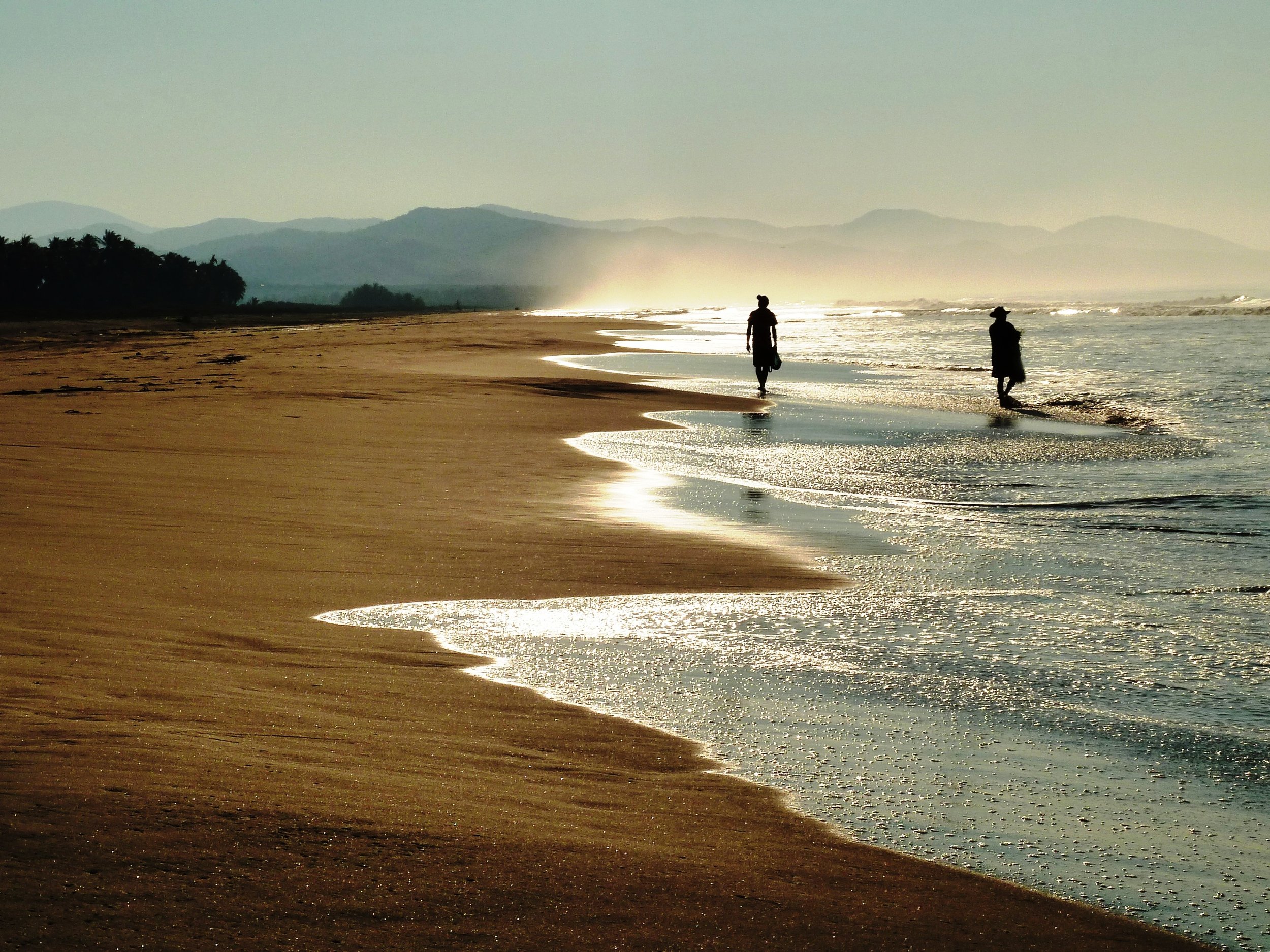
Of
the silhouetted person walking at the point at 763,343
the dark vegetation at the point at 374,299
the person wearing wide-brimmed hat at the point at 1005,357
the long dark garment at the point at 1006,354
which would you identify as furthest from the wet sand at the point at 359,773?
the dark vegetation at the point at 374,299

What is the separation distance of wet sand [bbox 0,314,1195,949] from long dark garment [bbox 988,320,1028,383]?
15028 millimetres

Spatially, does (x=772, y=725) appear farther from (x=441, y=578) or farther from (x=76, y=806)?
(x=441, y=578)

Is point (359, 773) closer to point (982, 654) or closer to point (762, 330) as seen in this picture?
point (982, 654)

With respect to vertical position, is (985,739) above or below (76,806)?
below

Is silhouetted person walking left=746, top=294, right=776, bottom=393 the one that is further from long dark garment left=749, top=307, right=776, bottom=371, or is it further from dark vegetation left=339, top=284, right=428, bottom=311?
dark vegetation left=339, top=284, right=428, bottom=311

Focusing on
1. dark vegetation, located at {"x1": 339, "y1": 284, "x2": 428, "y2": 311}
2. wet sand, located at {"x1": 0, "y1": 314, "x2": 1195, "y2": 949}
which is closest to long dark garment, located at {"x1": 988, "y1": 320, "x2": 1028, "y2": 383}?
wet sand, located at {"x1": 0, "y1": 314, "x2": 1195, "y2": 949}

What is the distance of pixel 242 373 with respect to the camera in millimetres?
24875

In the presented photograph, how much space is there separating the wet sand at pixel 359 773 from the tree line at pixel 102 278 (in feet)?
219

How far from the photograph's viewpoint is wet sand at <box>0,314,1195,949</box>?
2963 mm

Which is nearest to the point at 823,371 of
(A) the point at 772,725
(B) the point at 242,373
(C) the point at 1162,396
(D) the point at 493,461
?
(C) the point at 1162,396

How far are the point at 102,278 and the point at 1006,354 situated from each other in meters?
70.5

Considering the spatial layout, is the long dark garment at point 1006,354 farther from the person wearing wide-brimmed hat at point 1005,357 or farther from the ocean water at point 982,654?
the ocean water at point 982,654

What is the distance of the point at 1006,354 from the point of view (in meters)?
22.8

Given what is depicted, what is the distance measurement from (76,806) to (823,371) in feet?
96.1
